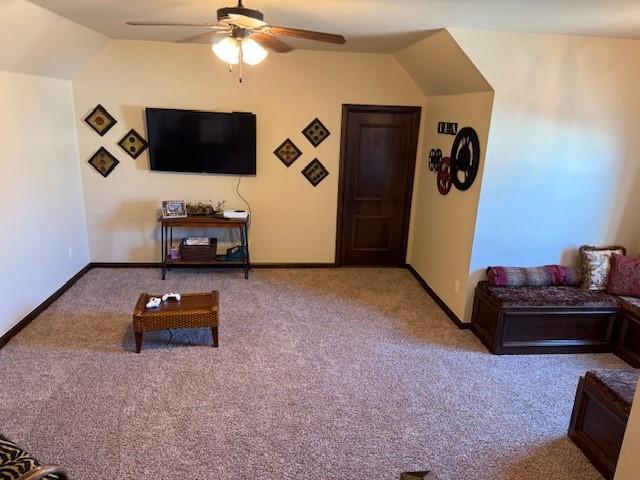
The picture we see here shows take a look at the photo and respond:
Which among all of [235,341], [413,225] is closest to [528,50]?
[413,225]

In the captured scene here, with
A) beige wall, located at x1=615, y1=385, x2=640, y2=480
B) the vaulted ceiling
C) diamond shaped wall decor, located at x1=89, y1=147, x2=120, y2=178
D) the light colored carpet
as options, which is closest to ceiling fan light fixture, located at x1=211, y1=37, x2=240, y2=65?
the vaulted ceiling

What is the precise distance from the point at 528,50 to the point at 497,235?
60.7 inches

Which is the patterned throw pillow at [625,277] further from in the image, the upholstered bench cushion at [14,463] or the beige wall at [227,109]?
the upholstered bench cushion at [14,463]

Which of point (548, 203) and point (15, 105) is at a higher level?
point (15, 105)

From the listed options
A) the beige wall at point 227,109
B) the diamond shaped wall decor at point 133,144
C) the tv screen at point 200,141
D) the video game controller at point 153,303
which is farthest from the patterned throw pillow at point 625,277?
the diamond shaped wall decor at point 133,144

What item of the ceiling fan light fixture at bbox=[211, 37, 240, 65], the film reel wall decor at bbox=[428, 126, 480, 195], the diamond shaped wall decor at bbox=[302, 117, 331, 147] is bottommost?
the film reel wall decor at bbox=[428, 126, 480, 195]

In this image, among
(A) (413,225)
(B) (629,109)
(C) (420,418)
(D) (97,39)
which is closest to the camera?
(C) (420,418)

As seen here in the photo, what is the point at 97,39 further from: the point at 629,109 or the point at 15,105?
the point at 629,109

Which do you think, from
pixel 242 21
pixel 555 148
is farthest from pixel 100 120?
pixel 555 148

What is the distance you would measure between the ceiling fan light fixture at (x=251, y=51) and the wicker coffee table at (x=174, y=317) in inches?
74.3

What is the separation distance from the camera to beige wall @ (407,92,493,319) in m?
3.95

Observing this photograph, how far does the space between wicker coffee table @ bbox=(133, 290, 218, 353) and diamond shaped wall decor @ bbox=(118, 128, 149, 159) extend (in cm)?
211

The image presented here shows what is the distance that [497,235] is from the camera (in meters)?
3.96

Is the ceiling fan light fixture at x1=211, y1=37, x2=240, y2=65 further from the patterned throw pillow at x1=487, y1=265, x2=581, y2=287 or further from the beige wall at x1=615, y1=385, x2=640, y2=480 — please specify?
the patterned throw pillow at x1=487, y1=265, x2=581, y2=287
